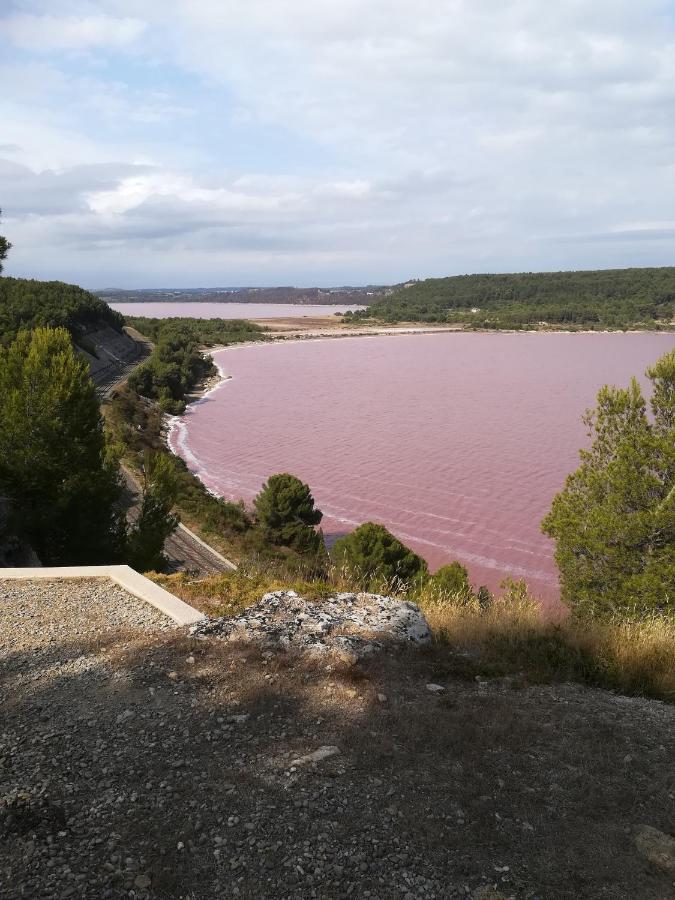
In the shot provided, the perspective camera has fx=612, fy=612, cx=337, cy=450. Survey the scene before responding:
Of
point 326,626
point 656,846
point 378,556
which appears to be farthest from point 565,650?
point 378,556

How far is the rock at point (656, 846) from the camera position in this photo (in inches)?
156

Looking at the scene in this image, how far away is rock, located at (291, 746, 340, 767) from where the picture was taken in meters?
5.05

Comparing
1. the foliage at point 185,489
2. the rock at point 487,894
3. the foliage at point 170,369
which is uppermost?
the foliage at point 170,369

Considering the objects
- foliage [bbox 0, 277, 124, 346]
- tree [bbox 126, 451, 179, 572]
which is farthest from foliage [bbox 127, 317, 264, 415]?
tree [bbox 126, 451, 179, 572]

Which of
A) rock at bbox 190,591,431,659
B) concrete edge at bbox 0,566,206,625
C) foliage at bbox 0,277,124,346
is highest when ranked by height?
foliage at bbox 0,277,124,346

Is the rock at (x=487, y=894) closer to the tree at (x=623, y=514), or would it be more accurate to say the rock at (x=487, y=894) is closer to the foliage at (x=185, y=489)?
the tree at (x=623, y=514)

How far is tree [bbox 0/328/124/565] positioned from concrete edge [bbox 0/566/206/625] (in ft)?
14.6

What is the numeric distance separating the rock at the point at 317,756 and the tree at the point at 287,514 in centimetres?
2052

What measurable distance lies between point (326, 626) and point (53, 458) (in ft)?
32.3

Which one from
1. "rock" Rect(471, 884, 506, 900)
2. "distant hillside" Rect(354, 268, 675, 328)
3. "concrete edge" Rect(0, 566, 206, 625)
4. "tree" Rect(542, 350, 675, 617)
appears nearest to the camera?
"rock" Rect(471, 884, 506, 900)

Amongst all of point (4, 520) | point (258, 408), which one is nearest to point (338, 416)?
point (258, 408)

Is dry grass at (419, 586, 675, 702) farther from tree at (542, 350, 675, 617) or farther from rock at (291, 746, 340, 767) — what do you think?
tree at (542, 350, 675, 617)

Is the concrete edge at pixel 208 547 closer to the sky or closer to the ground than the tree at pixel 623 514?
closer to the ground

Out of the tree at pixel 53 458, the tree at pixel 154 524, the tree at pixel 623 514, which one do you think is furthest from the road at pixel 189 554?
the tree at pixel 623 514
